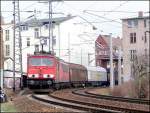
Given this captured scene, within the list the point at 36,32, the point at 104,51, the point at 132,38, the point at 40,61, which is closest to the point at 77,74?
the point at 40,61

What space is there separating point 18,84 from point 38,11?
9777 millimetres

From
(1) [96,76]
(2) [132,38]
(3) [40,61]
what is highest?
(2) [132,38]

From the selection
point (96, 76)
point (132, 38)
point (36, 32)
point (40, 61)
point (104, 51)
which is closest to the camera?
point (40, 61)

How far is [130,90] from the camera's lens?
48469 mm

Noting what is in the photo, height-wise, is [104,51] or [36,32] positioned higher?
[36,32]

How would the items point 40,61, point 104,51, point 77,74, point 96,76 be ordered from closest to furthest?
point 40,61
point 77,74
point 96,76
point 104,51

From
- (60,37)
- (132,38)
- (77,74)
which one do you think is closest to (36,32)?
(60,37)

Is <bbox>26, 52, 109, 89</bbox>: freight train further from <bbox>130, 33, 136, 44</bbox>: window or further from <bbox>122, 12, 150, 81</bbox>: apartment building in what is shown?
<bbox>130, 33, 136, 44</bbox>: window

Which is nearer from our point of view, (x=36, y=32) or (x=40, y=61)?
(x=40, y=61)

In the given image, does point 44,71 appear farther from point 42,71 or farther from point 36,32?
point 36,32

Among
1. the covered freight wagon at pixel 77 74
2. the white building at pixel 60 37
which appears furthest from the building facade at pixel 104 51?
the covered freight wagon at pixel 77 74

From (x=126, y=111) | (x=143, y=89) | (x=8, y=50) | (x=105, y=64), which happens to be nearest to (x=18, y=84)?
(x=143, y=89)

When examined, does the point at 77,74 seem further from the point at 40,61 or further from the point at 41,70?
the point at 41,70

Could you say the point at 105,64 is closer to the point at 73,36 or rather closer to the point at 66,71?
the point at 73,36
